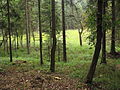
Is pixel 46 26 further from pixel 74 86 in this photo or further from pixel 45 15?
pixel 74 86

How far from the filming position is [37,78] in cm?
1320

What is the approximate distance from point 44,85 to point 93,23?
254 inches

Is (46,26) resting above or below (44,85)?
above

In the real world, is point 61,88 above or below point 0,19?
below

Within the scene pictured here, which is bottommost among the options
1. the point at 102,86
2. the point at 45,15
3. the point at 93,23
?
the point at 102,86

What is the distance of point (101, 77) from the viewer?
47.5 feet

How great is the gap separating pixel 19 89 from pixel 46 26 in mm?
19033

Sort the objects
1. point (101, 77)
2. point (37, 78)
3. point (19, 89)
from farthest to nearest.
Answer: point (101, 77) → point (37, 78) → point (19, 89)

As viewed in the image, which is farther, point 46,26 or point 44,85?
point 46,26

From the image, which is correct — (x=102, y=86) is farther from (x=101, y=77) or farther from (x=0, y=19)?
(x=0, y=19)

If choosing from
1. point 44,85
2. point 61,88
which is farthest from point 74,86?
point 44,85

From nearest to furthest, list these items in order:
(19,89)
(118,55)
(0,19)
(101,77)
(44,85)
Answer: (19,89)
(44,85)
(101,77)
(118,55)
(0,19)

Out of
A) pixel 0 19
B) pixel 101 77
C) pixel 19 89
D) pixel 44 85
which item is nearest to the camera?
pixel 19 89

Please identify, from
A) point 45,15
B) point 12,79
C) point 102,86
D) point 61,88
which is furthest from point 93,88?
point 45,15
